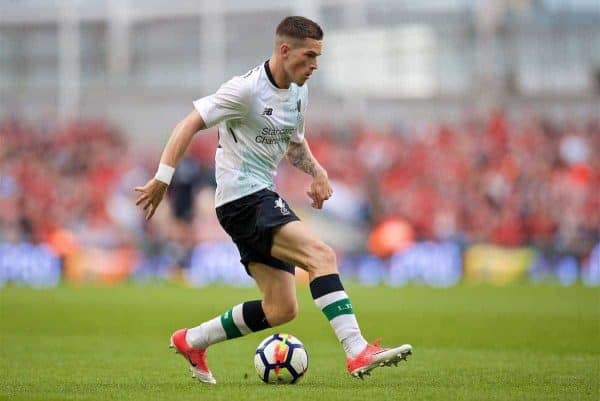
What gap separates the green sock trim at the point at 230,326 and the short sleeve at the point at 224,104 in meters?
1.50

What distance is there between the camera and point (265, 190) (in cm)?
826

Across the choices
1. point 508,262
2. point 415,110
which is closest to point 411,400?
point 508,262

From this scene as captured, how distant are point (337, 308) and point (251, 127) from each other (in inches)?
59.2

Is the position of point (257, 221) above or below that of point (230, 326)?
above

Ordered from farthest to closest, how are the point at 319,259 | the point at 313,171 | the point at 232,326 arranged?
1. the point at 313,171
2. the point at 232,326
3. the point at 319,259

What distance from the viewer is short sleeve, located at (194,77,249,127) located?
8000 millimetres

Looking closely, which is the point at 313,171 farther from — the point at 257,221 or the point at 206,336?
the point at 206,336

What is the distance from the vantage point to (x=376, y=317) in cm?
1588

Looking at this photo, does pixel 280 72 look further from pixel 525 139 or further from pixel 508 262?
pixel 525 139

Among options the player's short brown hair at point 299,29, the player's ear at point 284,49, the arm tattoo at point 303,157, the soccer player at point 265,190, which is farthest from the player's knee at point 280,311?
the player's short brown hair at point 299,29

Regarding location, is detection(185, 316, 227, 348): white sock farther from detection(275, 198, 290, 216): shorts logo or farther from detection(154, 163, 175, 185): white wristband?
detection(154, 163, 175, 185): white wristband

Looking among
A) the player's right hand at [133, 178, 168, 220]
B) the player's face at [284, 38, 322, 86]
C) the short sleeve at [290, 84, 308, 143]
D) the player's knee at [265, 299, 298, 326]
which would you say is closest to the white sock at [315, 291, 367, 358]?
the player's knee at [265, 299, 298, 326]

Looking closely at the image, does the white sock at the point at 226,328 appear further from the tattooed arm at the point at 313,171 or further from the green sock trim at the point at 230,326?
the tattooed arm at the point at 313,171

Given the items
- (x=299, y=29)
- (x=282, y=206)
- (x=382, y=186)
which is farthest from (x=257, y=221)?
(x=382, y=186)
